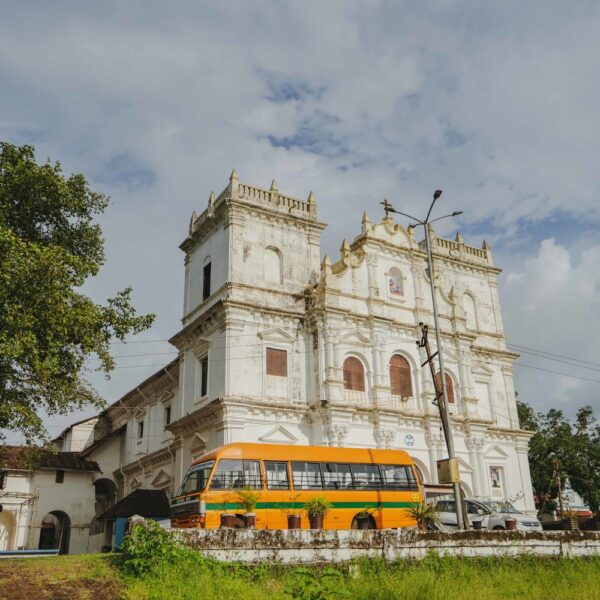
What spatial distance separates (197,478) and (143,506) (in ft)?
43.8

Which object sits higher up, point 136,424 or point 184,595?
point 136,424

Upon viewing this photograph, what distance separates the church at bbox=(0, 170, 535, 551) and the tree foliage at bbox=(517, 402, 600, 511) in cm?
1114

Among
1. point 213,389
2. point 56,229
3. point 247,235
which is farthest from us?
point 247,235

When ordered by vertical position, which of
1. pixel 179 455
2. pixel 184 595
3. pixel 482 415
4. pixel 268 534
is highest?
pixel 482 415

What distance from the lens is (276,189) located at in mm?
31312

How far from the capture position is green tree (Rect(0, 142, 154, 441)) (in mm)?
17062

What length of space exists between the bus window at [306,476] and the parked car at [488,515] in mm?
5338

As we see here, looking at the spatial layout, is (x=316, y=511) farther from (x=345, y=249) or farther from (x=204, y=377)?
(x=345, y=249)

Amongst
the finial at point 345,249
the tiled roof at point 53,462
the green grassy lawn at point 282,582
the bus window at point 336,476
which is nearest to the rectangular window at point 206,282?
the finial at point 345,249

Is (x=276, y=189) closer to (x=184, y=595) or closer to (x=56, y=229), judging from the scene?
(x=56, y=229)

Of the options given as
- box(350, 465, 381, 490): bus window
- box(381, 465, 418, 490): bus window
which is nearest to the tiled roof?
box(350, 465, 381, 490): bus window

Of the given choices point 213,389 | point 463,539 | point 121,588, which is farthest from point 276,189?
point 121,588

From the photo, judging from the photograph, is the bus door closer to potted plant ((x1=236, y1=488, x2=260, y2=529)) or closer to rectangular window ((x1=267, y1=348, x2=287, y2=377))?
potted plant ((x1=236, y1=488, x2=260, y2=529))

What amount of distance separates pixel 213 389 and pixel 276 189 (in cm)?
1034
